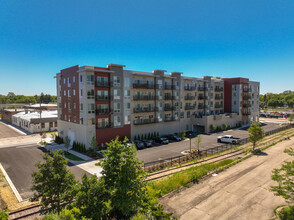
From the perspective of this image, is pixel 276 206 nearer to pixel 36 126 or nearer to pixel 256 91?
pixel 36 126

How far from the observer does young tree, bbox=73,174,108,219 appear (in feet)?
34.2

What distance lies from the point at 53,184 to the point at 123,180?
192 inches

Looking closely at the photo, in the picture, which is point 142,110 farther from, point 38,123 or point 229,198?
point 38,123

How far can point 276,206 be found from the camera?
1488cm

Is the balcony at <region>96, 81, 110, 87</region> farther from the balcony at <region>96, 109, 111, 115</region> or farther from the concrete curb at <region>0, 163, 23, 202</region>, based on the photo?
the concrete curb at <region>0, 163, 23, 202</region>

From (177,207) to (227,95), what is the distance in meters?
57.3

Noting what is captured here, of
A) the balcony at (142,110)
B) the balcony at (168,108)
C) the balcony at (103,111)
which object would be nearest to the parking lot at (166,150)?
the balcony at (142,110)

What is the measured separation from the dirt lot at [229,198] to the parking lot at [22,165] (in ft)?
46.3

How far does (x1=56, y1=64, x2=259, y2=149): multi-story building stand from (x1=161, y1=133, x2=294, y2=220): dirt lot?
22.9 metres

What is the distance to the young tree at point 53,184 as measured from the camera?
1174 centimetres

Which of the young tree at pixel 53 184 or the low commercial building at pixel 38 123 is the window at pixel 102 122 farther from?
the low commercial building at pixel 38 123

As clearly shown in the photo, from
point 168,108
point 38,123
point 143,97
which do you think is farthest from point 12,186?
point 38,123

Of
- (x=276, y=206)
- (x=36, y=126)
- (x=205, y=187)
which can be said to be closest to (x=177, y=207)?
(x=205, y=187)

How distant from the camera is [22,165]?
88.1 feet
